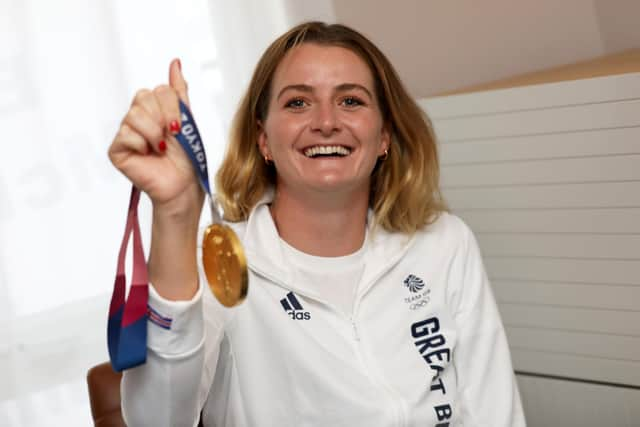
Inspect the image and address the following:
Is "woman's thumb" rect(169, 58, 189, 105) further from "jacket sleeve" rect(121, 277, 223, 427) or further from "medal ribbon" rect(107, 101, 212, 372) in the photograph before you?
"jacket sleeve" rect(121, 277, 223, 427)

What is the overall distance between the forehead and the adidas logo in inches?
14.8

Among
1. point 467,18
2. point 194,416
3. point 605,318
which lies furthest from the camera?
point 467,18

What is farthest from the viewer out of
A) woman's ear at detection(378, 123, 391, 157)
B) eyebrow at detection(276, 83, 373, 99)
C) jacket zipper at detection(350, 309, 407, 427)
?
woman's ear at detection(378, 123, 391, 157)

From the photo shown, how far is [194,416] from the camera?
54.9 inches

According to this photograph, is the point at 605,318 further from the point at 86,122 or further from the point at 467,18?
the point at 86,122

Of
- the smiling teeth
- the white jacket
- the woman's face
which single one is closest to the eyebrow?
the woman's face

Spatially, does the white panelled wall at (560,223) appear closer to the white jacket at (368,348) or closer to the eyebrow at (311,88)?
the white jacket at (368,348)

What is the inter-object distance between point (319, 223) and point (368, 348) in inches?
9.4

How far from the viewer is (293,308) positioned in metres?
1.62

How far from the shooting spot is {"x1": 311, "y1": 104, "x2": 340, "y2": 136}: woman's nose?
1.65m

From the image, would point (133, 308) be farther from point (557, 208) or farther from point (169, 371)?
point (557, 208)

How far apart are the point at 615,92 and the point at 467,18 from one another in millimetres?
931

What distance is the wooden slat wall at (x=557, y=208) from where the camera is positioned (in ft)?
6.88

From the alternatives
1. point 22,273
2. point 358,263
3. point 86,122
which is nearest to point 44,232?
point 22,273
